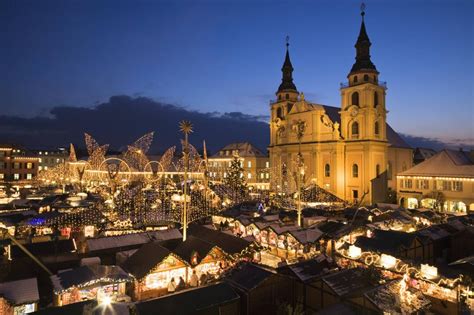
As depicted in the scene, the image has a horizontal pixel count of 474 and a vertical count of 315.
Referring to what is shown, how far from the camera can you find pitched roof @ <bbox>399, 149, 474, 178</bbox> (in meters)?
33.5

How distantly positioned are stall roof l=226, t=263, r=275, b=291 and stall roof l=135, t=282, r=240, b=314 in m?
0.74

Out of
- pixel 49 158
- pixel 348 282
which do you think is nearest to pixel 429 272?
pixel 348 282

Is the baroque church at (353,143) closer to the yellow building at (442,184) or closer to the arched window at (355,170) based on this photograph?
the arched window at (355,170)

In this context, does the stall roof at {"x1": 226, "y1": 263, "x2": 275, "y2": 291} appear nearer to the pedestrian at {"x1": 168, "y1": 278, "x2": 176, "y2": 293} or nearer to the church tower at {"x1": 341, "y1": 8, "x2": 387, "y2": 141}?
the pedestrian at {"x1": 168, "y1": 278, "x2": 176, "y2": 293}

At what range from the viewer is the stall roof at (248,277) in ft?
35.7

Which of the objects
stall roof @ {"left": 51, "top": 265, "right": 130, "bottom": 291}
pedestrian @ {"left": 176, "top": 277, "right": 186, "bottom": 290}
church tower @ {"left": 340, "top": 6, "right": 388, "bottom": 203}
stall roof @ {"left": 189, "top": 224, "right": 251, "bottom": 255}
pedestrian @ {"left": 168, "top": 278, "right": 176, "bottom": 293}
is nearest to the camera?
stall roof @ {"left": 51, "top": 265, "right": 130, "bottom": 291}

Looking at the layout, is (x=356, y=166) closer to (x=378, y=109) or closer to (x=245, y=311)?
(x=378, y=109)

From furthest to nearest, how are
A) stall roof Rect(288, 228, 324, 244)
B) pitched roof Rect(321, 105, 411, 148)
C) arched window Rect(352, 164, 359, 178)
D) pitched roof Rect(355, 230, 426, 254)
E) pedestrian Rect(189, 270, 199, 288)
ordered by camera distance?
1. pitched roof Rect(321, 105, 411, 148)
2. arched window Rect(352, 164, 359, 178)
3. stall roof Rect(288, 228, 324, 244)
4. pitched roof Rect(355, 230, 426, 254)
5. pedestrian Rect(189, 270, 199, 288)

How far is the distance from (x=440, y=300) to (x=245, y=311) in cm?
702

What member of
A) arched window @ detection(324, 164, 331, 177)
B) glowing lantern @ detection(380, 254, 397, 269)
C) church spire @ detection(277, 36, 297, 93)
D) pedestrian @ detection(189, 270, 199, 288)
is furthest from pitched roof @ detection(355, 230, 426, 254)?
church spire @ detection(277, 36, 297, 93)

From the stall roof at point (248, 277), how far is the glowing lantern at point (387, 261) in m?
6.56

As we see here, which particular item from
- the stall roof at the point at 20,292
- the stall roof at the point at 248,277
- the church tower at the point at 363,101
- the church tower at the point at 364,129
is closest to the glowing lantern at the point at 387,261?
the stall roof at the point at 248,277

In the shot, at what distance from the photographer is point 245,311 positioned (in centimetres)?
1058

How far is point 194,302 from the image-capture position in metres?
9.41
